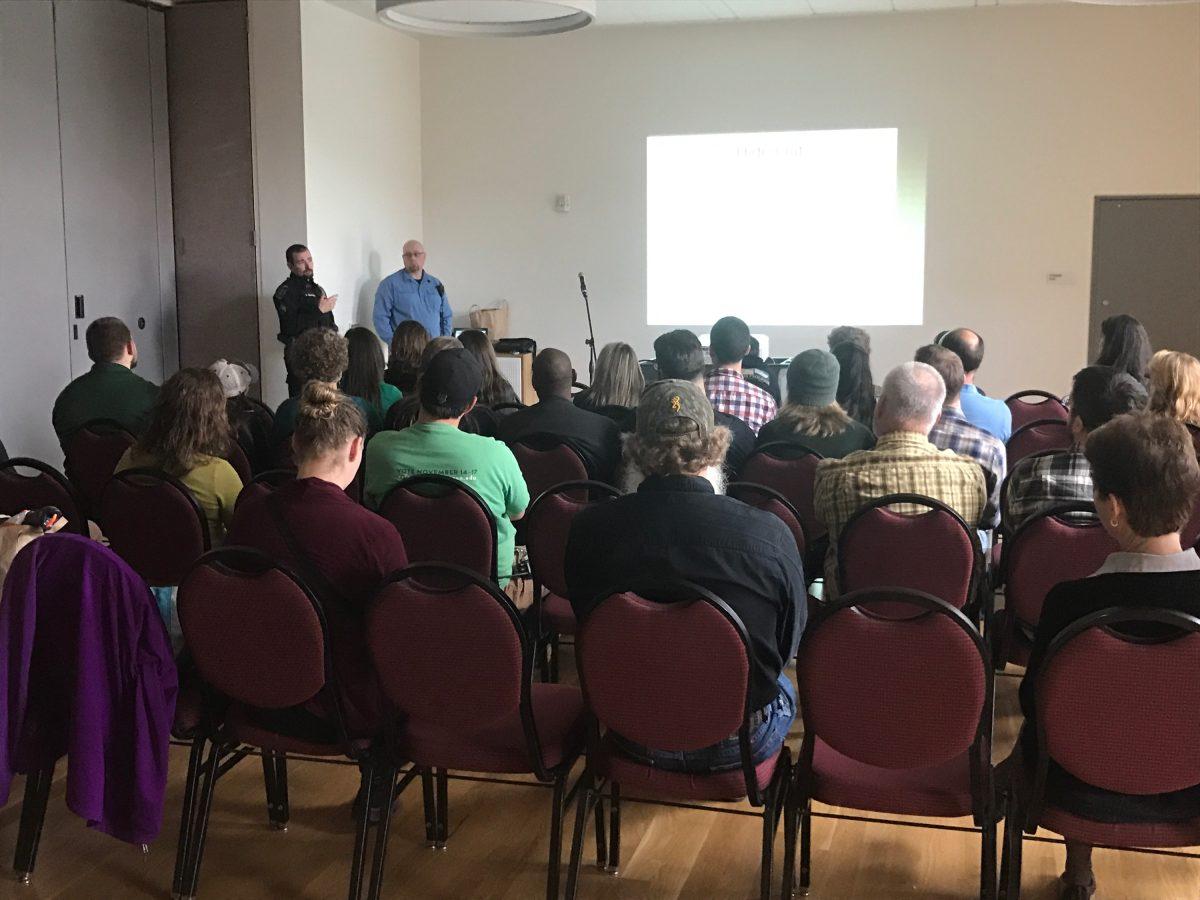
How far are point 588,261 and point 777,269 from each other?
1.70 meters

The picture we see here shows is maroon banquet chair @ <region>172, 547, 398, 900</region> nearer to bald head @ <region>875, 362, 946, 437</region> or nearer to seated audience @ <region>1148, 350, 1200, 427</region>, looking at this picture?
bald head @ <region>875, 362, 946, 437</region>

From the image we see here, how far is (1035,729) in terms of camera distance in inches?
97.1

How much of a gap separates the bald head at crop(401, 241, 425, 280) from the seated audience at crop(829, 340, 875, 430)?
5.17 metres

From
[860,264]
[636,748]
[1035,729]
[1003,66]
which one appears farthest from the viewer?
[860,264]

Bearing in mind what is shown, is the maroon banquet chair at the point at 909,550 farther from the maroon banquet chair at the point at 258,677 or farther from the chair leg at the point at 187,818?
the chair leg at the point at 187,818

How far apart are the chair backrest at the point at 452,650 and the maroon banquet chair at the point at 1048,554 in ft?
4.82

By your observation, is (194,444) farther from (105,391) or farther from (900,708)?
(900,708)

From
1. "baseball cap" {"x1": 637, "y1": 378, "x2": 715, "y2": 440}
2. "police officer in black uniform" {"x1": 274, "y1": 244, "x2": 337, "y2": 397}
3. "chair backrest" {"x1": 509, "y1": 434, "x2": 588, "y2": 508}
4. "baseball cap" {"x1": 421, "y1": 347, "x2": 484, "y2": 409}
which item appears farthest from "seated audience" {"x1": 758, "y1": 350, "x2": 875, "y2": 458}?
"police officer in black uniform" {"x1": 274, "y1": 244, "x2": 337, "y2": 397}

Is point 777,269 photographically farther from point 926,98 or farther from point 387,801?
point 387,801

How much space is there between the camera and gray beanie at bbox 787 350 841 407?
14.6 feet

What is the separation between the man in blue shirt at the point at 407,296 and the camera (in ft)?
32.5

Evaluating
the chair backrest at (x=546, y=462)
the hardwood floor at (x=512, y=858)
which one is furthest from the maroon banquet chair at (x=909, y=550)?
the chair backrest at (x=546, y=462)

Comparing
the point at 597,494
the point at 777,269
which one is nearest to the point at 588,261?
the point at 777,269

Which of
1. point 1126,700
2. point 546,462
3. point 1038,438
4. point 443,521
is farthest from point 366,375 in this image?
point 1126,700
